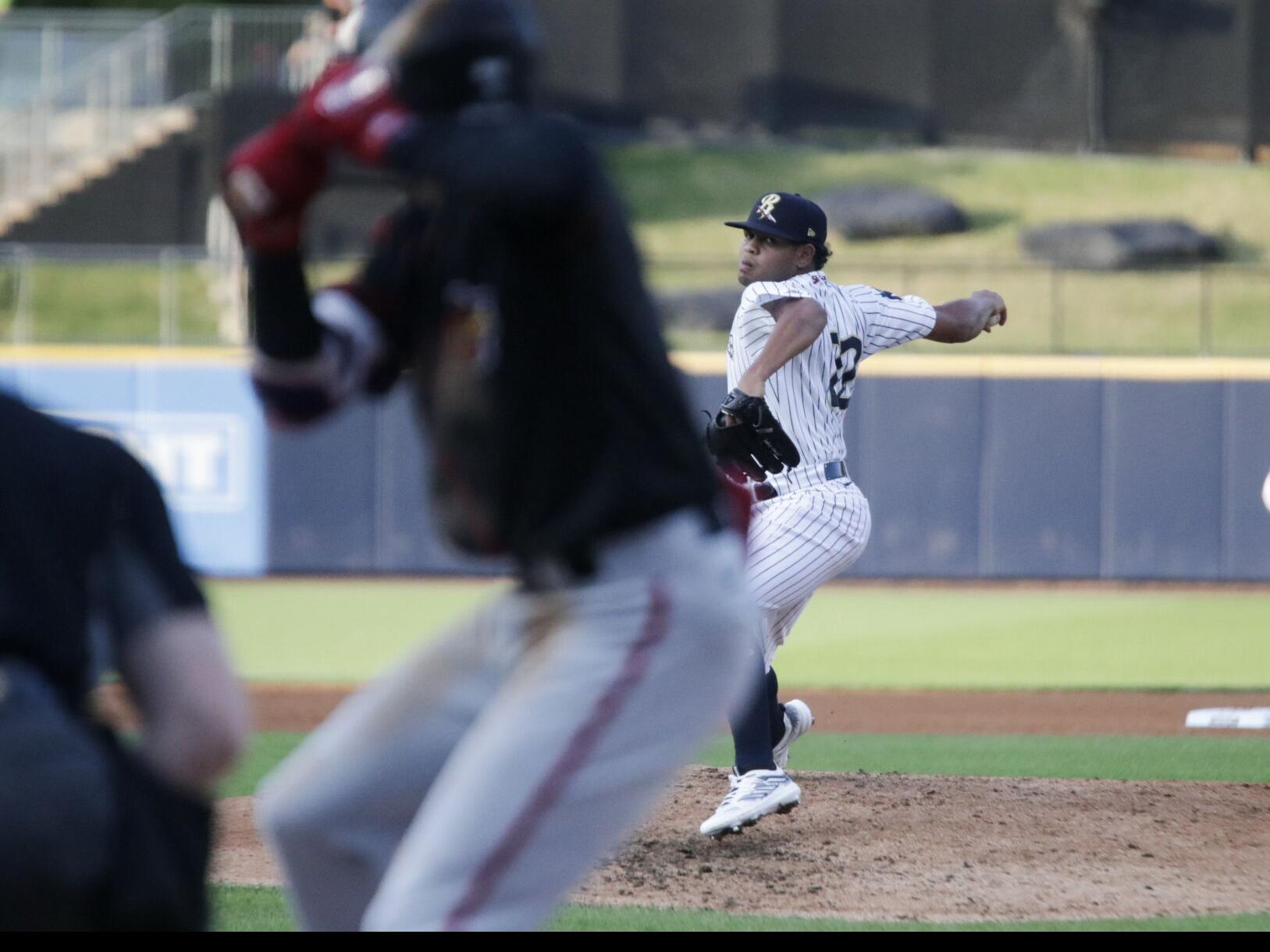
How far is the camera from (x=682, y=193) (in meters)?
27.9

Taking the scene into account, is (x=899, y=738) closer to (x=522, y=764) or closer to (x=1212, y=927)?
(x=1212, y=927)

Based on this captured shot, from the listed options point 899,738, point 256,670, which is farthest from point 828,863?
point 256,670

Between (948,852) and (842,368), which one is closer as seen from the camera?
(948,852)

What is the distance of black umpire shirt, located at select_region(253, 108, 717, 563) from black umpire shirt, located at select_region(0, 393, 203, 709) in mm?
412

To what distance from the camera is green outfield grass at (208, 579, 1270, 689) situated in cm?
1037

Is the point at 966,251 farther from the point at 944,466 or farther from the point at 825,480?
the point at 825,480

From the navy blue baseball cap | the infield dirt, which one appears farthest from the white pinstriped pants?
the navy blue baseball cap

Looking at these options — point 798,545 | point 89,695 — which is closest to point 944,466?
point 798,545

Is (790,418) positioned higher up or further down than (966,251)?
further down

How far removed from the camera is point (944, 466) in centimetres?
1480

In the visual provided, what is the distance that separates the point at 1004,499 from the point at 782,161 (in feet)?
49.3

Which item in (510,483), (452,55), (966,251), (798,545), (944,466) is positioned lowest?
(944,466)

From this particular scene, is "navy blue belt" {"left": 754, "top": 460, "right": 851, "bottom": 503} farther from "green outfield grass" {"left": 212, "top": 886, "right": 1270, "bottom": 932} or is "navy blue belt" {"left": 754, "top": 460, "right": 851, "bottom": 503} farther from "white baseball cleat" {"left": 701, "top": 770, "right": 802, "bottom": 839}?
"green outfield grass" {"left": 212, "top": 886, "right": 1270, "bottom": 932}

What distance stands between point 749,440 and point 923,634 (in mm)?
6716
